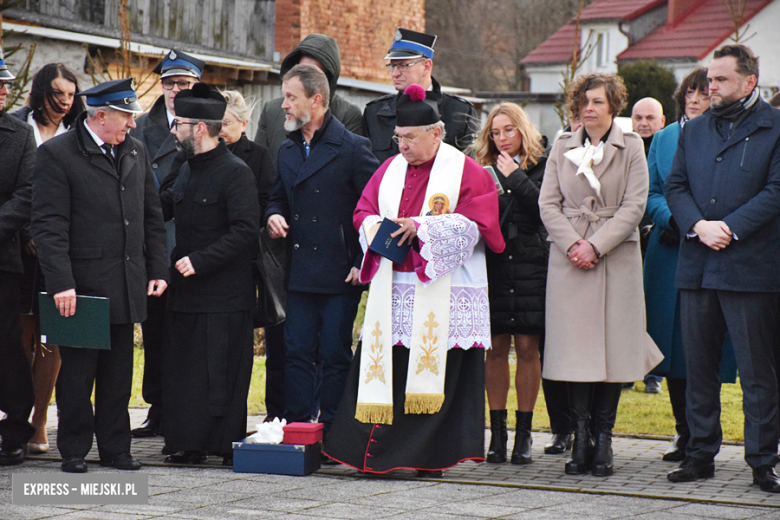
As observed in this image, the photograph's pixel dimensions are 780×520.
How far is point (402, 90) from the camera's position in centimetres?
674

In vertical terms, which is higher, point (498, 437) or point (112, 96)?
point (112, 96)

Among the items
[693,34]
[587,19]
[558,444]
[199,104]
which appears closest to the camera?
[199,104]

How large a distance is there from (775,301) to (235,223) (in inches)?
117

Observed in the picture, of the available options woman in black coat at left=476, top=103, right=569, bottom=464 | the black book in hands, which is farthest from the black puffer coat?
the black book in hands

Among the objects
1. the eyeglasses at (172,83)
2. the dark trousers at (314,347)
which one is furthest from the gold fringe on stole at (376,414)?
the eyeglasses at (172,83)

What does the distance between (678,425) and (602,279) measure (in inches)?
48.0

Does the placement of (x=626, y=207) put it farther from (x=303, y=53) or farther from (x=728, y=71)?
(x=303, y=53)

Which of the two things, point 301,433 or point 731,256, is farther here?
point 301,433

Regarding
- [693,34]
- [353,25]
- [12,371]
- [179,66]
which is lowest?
[12,371]

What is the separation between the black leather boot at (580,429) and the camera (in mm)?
5906

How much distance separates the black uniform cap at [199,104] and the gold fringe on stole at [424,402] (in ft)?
6.29

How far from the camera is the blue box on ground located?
5.75 meters

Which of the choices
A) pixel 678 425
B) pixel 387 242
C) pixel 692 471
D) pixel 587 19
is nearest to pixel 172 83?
pixel 387 242

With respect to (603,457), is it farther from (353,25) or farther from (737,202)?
(353,25)
